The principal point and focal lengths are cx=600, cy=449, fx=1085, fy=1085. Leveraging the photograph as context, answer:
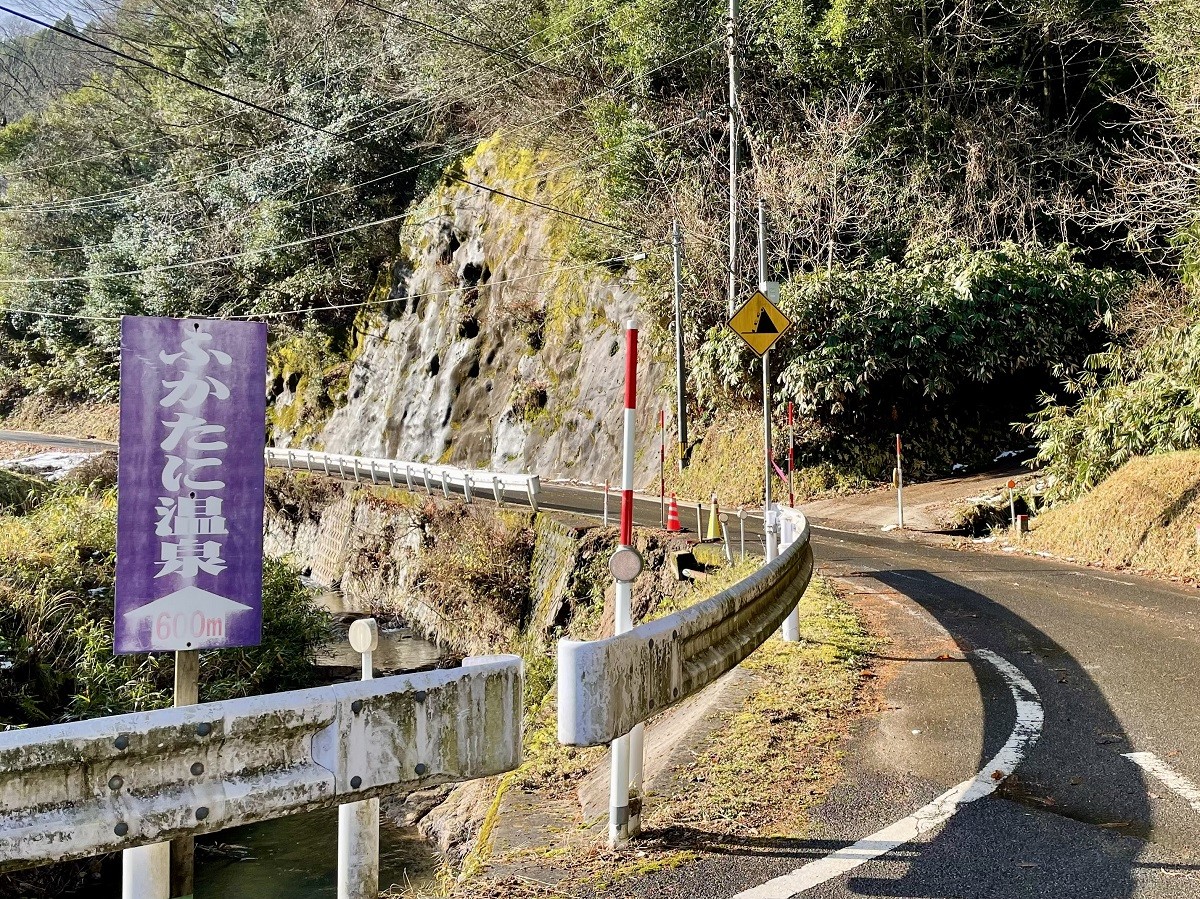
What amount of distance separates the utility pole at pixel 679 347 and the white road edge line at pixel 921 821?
19696mm

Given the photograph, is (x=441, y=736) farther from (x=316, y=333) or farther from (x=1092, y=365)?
(x=316, y=333)

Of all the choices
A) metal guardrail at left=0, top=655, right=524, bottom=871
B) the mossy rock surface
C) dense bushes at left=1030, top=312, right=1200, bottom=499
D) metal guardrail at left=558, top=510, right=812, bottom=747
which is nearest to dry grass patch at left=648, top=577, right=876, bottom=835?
metal guardrail at left=558, top=510, right=812, bottom=747

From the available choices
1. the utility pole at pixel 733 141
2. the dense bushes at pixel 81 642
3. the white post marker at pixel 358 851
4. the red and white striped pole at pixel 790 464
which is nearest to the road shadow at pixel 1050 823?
the white post marker at pixel 358 851

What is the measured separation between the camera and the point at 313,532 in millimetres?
26547

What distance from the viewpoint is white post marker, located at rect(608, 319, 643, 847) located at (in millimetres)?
4902

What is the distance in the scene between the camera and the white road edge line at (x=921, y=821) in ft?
14.1

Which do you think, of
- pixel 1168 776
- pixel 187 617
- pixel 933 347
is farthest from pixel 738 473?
pixel 187 617

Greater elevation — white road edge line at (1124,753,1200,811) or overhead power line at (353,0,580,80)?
overhead power line at (353,0,580,80)

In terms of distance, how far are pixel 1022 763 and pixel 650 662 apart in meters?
2.44

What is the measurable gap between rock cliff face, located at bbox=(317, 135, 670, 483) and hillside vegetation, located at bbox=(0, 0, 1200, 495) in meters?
0.78

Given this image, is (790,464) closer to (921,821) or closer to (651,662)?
(921,821)

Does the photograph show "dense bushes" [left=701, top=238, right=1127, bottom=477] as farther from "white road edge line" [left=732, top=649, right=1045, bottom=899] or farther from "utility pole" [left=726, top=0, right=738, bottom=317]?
"white road edge line" [left=732, top=649, right=1045, bottom=899]

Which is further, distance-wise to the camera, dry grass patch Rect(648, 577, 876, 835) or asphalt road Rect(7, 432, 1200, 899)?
dry grass patch Rect(648, 577, 876, 835)

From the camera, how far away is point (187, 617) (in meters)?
4.77
